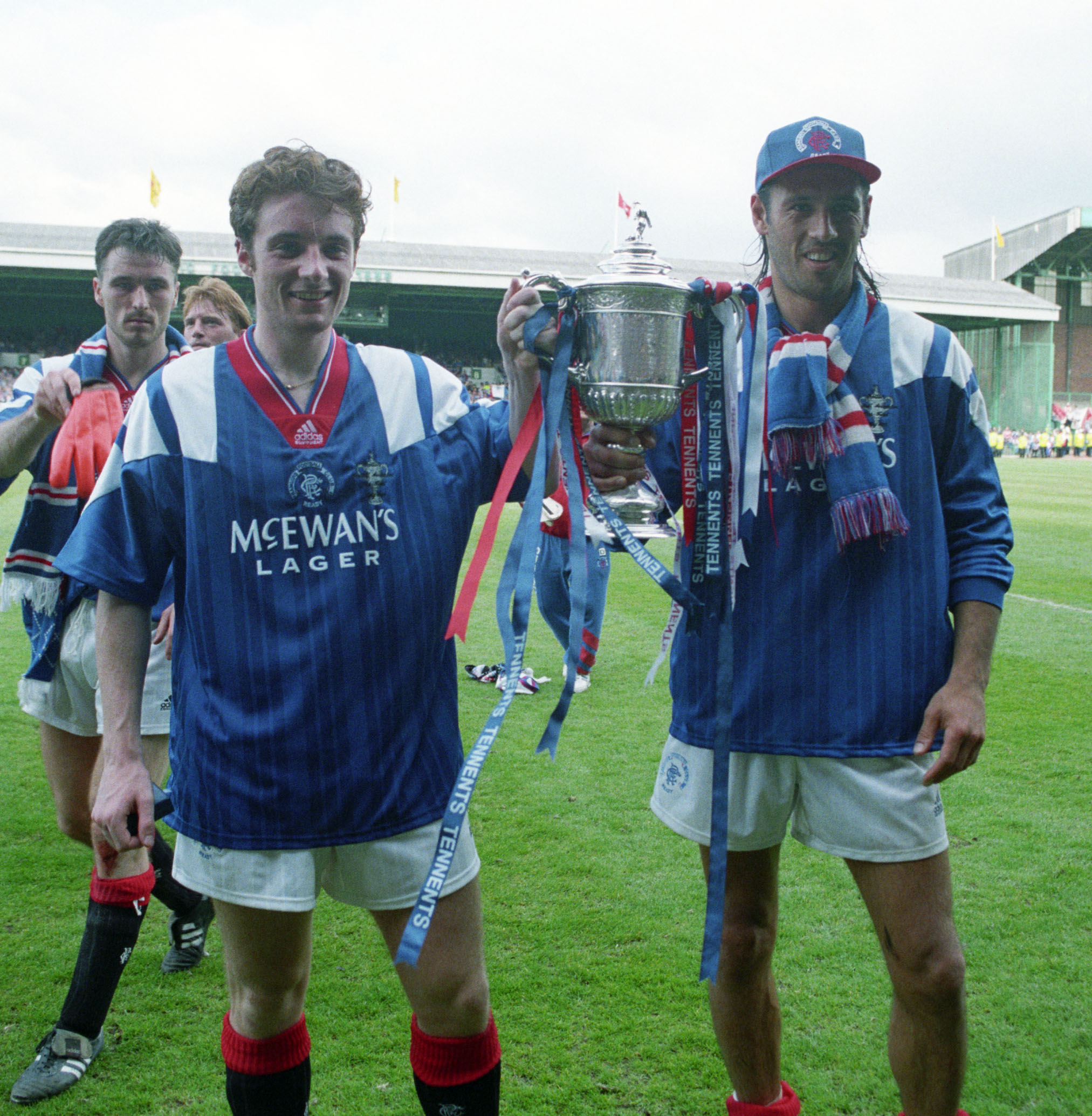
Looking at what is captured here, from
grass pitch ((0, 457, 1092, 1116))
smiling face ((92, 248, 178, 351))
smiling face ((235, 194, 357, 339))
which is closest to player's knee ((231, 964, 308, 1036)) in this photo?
grass pitch ((0, 457, 1092, 1116))

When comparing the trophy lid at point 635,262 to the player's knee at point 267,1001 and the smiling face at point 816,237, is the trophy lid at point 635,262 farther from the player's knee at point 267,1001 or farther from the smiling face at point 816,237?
the player's knee at point 267,1001

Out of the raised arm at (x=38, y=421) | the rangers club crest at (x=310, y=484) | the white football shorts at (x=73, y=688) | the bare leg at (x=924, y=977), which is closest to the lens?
the rangers club crest at (x=310, y=484)

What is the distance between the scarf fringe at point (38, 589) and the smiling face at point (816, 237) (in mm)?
1965

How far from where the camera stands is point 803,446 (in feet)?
6.43

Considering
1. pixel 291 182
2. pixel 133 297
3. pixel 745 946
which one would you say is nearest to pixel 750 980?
pixel 745 946

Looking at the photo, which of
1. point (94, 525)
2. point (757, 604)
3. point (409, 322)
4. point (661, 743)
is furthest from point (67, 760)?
point (409, 322)

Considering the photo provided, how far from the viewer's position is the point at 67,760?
2900 millimetres

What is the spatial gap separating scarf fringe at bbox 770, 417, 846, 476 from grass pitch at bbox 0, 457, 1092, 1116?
4.74 ft

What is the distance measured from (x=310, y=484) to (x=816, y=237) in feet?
3.39

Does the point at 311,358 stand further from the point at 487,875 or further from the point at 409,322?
the point at 409,322

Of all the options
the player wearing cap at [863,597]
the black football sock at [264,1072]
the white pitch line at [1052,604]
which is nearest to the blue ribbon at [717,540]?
the player wearing cap at [863,597]

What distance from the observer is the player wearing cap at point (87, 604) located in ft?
8.43

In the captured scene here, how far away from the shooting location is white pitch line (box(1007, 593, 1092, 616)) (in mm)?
8047

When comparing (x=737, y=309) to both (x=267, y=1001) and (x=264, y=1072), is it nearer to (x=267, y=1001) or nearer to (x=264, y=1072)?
(x=267, y=1001)
